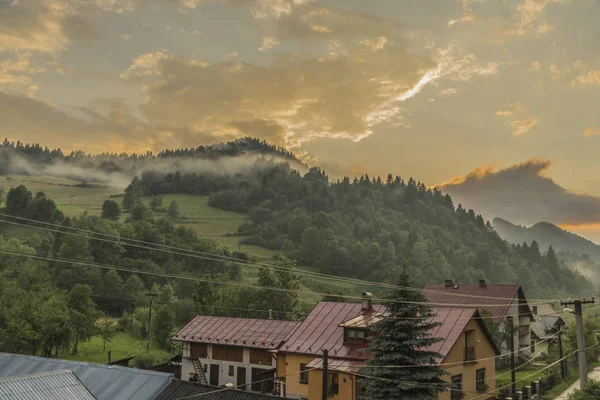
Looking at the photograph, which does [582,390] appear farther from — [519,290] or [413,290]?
[519,290]

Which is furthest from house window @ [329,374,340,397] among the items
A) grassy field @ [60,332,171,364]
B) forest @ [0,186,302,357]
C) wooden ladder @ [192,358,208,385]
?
grassy field @ [60,332,171,364]

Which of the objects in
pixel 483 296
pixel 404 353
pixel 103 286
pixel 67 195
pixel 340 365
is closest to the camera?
pixel 404 353

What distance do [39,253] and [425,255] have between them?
106695mm

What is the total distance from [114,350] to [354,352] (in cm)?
3901

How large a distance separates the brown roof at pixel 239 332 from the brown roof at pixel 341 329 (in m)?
2.72

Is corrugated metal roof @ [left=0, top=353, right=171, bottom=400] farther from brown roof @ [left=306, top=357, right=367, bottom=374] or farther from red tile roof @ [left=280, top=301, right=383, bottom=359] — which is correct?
red tile roof @ [left=280, top=301, right=383, bottom=359]

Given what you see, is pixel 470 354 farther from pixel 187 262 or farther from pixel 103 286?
pixel 187 262

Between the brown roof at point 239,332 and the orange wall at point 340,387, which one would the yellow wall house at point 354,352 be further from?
the brown roof at point 239,332

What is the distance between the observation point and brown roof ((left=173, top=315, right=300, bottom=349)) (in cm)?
3638

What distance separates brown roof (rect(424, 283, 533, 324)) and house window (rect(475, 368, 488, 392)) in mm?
17081

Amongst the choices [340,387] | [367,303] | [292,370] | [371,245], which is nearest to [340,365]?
[340,387]

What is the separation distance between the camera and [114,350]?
58.5 meters

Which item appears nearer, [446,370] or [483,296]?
[446,370]

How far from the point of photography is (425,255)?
512ft
